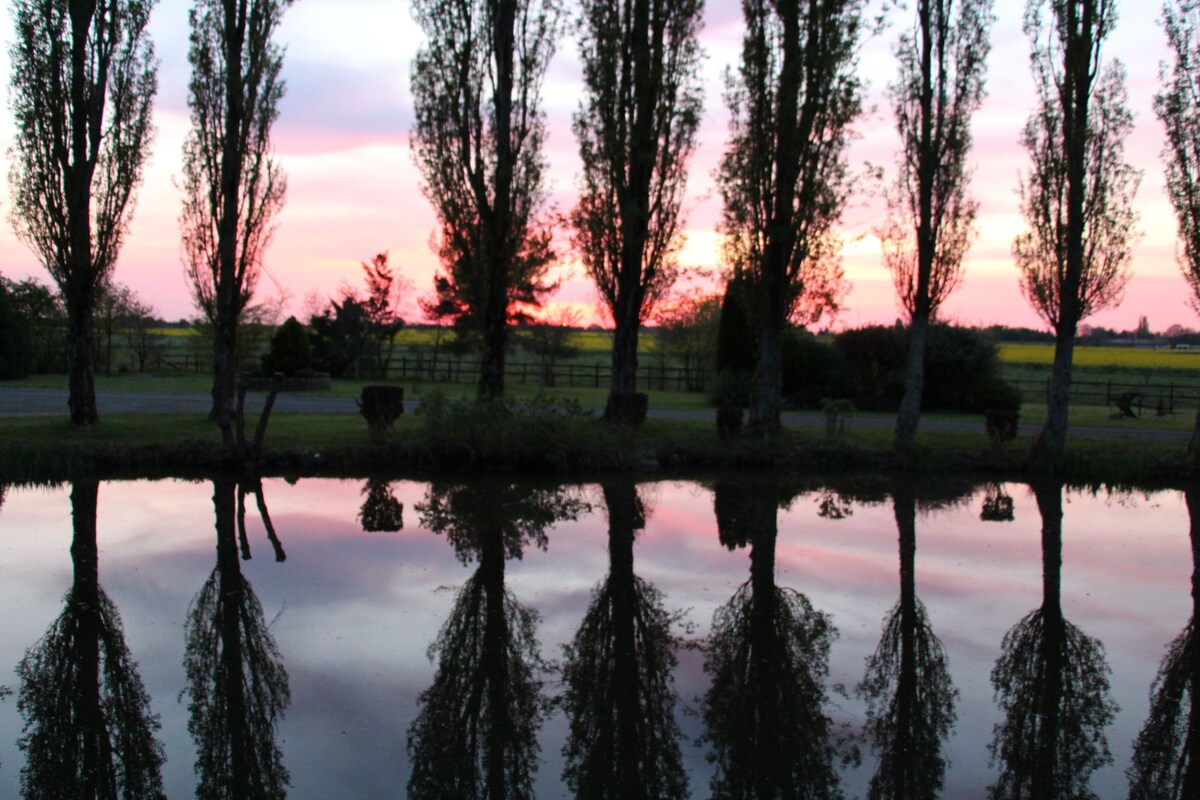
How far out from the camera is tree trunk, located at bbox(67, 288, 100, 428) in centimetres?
1555

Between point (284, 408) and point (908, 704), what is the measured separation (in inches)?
684

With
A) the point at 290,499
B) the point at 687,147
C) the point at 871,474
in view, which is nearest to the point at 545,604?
the point at 290,499

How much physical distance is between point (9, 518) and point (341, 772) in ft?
26.1

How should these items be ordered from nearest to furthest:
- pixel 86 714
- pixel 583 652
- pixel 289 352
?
1. pixel 86 714
2. pixel 583 652
3. pixel 289 352

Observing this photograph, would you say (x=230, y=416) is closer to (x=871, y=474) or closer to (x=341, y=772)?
(x=871, y=474)

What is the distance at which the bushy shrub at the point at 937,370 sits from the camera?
2461 centimetres

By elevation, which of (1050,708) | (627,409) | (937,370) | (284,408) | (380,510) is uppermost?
(937,370)

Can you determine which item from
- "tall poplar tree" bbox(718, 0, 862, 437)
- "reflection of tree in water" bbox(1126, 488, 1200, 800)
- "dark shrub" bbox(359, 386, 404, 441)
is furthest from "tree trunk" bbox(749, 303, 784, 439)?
"reflection of tree in water" bbox(1126, 488, 1200, 800)

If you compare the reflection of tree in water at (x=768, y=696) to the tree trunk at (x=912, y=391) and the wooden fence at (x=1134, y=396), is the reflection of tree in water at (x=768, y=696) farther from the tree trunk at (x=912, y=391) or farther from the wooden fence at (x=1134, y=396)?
the wooden fence at (x=1134, y=396)

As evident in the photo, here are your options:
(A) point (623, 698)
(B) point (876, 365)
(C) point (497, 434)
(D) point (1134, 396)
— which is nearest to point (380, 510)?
(C) point (497, 434)

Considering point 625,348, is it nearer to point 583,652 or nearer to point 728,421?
point 728,421

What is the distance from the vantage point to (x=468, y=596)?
769 cm

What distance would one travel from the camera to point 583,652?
253 inches

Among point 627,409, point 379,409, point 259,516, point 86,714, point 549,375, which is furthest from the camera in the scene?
point 549,375
